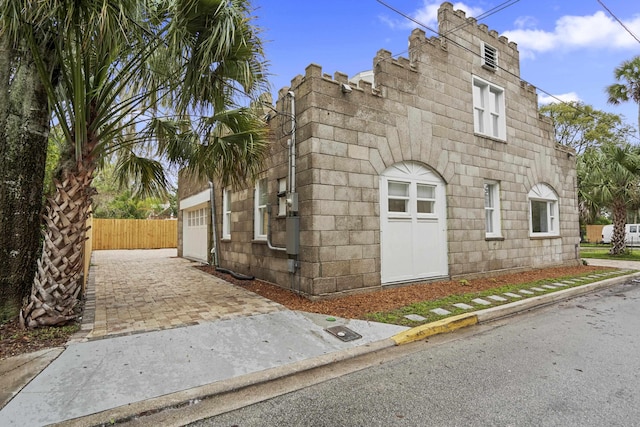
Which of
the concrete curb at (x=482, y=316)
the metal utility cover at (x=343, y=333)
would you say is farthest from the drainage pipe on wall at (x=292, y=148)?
the concrete curb at (x=482, y=316)

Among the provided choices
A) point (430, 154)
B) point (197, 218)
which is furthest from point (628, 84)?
point (197, 218)

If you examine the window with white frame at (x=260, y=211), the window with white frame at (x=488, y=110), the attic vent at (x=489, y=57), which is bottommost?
the window with white frame at (x=260, y=211)

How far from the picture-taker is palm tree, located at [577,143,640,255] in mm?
15484

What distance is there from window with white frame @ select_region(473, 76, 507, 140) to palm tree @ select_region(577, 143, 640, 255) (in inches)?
392

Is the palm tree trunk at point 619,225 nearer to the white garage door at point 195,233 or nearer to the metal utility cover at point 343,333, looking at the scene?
the metal utility cover at point 343,333


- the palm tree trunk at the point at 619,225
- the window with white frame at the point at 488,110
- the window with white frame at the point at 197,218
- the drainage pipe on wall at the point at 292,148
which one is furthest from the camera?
the palm tree trunk at the point at 619,225

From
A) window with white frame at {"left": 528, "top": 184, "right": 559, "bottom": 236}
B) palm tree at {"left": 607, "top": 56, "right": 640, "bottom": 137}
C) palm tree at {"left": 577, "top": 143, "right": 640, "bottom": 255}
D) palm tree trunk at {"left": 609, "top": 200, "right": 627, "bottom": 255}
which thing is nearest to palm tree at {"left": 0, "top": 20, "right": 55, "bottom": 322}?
window with white frame at {"left": 528, "top": 184, "right": 559, "bottom": 236}

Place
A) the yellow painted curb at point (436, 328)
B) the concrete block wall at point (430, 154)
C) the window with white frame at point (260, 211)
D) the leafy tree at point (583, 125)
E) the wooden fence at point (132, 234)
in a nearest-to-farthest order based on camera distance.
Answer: the yellow painted curb at point (436, 328), the concrete block wall at point (430, 154), the window with white frame at point (260, 211), the wooden fence at point (132, 234), the leafy tree at point (583, 125)

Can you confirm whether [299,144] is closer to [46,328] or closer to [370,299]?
[370,299]

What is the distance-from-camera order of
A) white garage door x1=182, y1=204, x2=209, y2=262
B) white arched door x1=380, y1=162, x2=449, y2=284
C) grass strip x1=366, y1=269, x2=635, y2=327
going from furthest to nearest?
1. white garage door x1=182, y1=204, x2=209, y2=262
2. white arched door x1=380, y1=162, x2=449, y2=284
3. grass strip x1=366, y1=269, x2=635, y2=327

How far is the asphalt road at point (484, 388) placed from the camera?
2.70m

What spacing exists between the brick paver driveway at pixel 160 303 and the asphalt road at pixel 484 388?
266 centimetres

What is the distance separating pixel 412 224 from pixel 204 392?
5702mm

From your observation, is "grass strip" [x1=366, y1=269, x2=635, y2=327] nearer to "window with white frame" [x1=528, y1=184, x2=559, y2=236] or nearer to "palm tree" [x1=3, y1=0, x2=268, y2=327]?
"window with white frame" [x1=528, y1=184, x2=559, y2=236]
